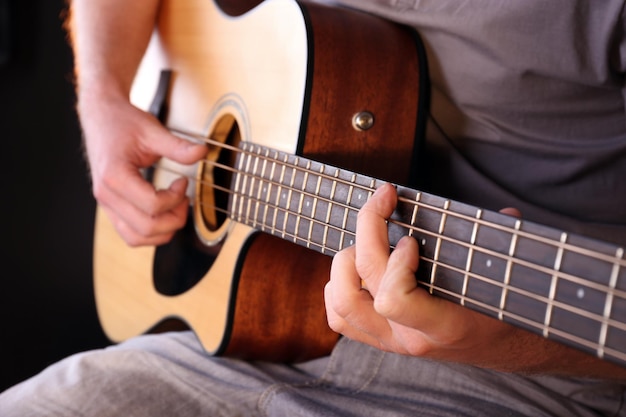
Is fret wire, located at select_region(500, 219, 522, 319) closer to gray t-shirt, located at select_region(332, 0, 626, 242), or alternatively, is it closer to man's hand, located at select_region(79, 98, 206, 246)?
gray t-shirt, located at select_region(332, 0, 626, 242)

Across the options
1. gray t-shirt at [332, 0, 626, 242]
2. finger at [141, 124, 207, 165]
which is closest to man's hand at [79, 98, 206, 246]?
finger at [141, 124, 207, 165]

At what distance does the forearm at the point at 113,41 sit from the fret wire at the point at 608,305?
86cm

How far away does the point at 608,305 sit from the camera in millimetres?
485

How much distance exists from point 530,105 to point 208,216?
1.57 feet

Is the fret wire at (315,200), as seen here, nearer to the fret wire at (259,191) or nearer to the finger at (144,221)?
the fret wire at (259,191)

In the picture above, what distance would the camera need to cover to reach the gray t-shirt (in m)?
0.75

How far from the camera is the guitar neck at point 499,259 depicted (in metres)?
0.49

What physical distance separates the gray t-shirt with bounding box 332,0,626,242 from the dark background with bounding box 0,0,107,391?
129 cm

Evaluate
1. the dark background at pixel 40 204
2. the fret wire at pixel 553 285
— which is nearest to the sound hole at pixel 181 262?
the fret wire at pixel 553 285

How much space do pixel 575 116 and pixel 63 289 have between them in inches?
A: 65.9

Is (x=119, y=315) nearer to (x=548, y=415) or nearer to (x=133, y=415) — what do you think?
(x=133, y=415)

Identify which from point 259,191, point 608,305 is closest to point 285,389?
point 259,191

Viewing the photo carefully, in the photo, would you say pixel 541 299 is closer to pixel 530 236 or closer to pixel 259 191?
pixel 530 236

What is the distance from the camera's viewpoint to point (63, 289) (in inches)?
82.0
